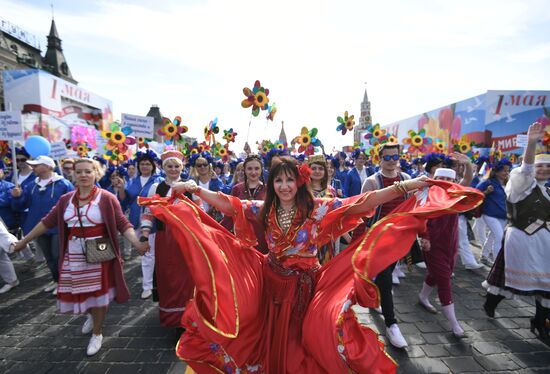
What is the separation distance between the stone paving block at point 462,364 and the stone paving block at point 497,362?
7cm

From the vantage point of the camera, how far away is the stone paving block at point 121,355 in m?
3.09

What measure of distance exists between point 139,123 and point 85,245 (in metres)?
8.37

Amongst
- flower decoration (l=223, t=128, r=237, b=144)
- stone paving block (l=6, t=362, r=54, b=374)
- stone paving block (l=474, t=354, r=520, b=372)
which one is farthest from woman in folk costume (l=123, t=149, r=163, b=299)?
flower decoration (l=223, t=128, r=237, b=144)

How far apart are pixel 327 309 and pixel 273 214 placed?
934mm

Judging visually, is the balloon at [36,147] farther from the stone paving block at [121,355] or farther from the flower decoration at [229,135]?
the stone paving block at [121,355]

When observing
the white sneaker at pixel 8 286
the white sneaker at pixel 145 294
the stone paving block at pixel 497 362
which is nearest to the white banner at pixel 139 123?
the white sneaker at pixel 8 286

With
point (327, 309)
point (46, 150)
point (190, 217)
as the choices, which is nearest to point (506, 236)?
point (327, 309)

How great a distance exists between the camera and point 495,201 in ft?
18.5

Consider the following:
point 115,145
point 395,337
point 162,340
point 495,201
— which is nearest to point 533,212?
point 395,337

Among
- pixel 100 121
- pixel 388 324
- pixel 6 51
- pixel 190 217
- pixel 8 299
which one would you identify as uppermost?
pixel 6 51

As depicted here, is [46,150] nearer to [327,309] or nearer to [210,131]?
[210,131]

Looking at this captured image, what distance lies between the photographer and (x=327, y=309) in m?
2.04

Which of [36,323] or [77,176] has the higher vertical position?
[77,176]

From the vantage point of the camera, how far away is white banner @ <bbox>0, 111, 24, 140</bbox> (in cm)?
744
